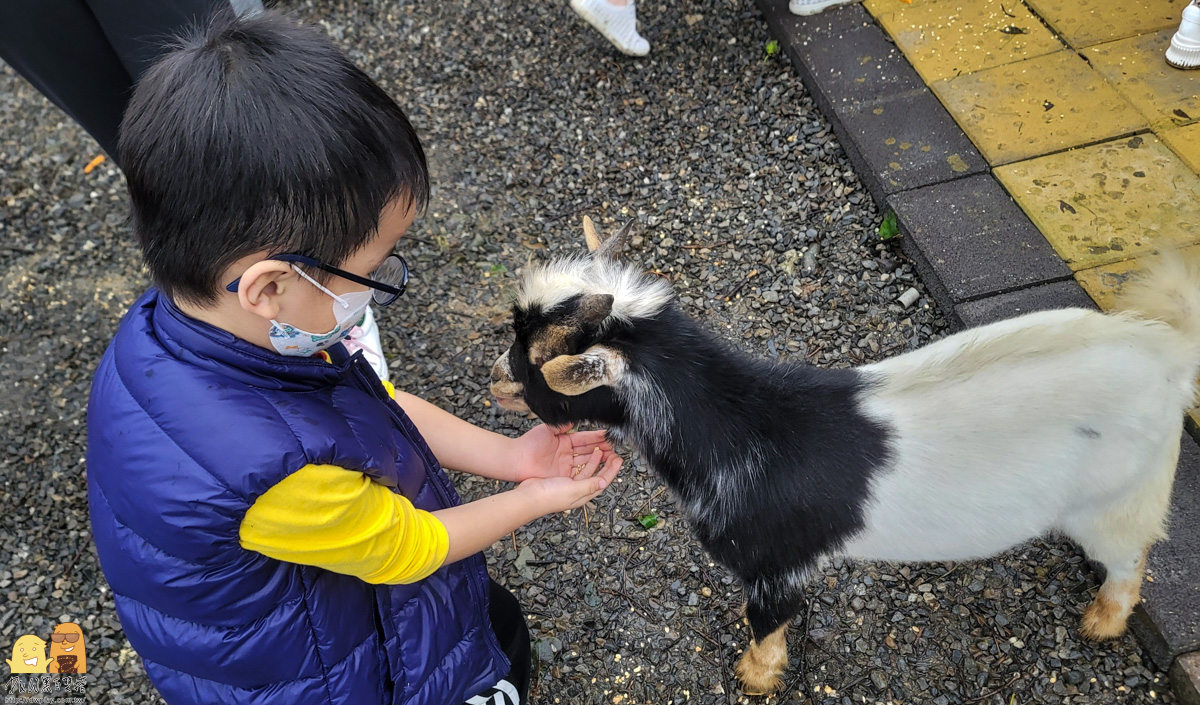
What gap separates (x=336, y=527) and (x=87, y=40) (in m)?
2.29

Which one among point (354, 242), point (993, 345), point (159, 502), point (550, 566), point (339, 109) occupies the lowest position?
point (550, 566)

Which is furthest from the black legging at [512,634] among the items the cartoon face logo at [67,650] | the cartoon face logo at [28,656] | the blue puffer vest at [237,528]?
the cartoon face logo at [28,656]

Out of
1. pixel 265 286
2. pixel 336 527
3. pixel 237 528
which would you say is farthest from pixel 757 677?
pixel 265 286

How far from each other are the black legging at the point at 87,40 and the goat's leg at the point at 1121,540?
3.10 meters

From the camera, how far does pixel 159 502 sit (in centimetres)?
154

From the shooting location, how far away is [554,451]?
95.6 inches

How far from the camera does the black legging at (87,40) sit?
105 inches

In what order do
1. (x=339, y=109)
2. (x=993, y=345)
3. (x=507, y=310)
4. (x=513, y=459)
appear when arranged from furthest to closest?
(x=507, y=310), (x=513, y=459), (x=993, y=345), (x=339, y=109)

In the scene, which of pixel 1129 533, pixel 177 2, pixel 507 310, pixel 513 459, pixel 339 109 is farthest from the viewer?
pixel 507 310

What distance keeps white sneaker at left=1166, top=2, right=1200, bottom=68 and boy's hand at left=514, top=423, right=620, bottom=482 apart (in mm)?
3156

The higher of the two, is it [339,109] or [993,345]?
[339,109]

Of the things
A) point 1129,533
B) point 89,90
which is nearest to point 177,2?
Result: point 89,90

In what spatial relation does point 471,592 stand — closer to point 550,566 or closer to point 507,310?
point 550,566

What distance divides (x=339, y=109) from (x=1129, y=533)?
7.12 feet
